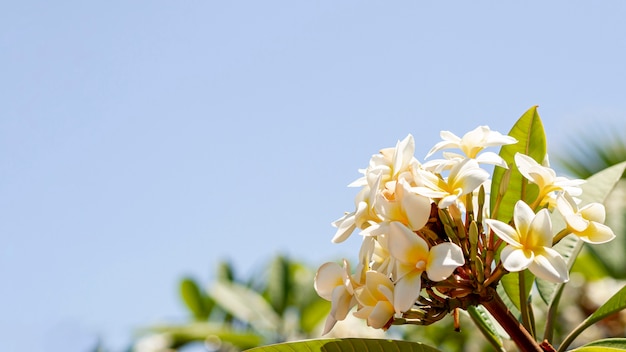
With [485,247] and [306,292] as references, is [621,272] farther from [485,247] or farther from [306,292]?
[306,292]

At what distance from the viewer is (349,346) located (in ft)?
3.63

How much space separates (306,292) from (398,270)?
779 cm

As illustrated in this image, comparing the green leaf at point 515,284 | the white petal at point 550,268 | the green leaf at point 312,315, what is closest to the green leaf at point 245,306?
the green leaf at point 312,315

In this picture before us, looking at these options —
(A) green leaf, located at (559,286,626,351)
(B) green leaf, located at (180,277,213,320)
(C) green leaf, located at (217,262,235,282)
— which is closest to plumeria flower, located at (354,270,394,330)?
(A) green leaf, located at (559,286,626,351)

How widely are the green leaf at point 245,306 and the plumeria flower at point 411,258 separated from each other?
7.53 meters

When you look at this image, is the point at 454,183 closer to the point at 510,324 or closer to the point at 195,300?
the point at 510,324

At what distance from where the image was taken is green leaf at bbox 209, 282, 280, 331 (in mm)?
8422

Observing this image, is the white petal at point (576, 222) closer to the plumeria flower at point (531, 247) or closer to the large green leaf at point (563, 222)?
the plumeria flower at point (531, 247)

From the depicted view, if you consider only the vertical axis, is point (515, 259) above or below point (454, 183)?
below

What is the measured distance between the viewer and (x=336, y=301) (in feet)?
3.47

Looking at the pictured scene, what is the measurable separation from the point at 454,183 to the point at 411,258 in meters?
0.14

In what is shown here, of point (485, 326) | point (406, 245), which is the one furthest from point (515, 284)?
point (406, 245)

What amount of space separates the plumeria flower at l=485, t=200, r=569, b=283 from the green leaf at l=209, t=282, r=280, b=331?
7541mm

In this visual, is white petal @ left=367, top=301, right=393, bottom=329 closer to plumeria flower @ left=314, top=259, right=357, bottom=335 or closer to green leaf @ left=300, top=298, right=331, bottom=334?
plumeria flower @ left=314, top=259, right=357, bottom=335
